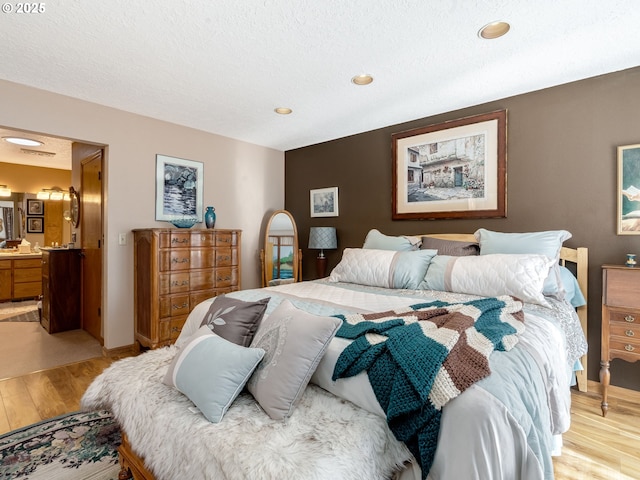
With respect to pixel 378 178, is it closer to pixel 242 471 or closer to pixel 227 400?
pixel 227 400

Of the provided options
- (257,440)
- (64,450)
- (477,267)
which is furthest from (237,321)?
(477,267)

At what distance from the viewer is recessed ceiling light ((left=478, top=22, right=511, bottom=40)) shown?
192cm

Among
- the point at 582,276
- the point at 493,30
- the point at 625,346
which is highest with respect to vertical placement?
the point at 493,30

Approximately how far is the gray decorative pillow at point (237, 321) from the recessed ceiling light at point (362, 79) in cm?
189

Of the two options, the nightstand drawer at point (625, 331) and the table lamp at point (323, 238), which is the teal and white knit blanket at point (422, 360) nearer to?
the nightstand drawer at point (625, 331)

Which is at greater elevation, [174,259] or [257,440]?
[174,259]

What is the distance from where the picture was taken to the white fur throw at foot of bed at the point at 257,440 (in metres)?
0.98

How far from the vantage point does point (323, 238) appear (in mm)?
4012

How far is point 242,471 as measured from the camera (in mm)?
958

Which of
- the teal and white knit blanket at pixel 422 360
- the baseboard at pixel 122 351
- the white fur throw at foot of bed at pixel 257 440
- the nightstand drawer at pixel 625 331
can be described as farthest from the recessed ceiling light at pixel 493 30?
the baseboard at pixel 122 351

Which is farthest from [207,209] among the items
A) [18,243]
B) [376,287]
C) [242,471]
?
[18,243]

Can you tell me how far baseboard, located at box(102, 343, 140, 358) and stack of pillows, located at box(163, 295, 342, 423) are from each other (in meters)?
2.31

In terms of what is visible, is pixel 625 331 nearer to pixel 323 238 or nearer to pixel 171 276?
pixel 323 238

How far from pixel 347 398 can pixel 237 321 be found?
0.65m
